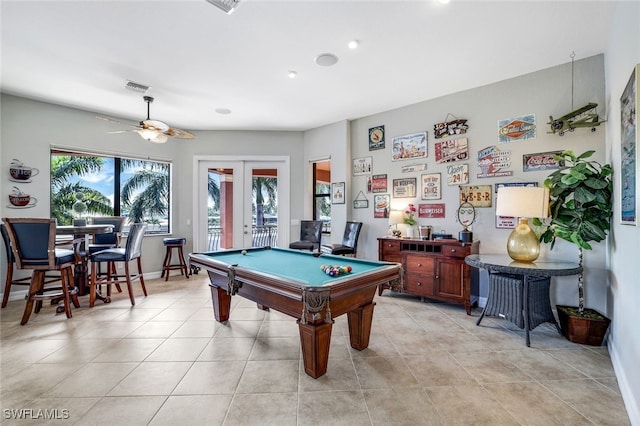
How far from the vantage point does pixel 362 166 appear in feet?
17.0

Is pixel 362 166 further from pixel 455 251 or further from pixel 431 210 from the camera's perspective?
pixel 455 251

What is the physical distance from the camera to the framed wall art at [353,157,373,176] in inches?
201

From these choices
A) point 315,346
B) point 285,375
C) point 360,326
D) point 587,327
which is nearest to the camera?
point 315,346

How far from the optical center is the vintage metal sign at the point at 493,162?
3.71 meters

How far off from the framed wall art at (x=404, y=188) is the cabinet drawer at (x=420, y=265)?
42.6 inches

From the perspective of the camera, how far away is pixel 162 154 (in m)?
5.68

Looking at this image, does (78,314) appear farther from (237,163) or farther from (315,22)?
(315,22)

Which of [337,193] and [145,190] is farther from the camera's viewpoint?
[145,190]

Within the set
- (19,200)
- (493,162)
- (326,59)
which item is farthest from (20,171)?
(493,162)

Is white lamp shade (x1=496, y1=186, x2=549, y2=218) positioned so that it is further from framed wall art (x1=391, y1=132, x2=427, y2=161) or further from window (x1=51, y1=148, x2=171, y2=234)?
window (x1=51, y1=148, x2=171, y2=234)

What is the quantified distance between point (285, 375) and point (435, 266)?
2.51m

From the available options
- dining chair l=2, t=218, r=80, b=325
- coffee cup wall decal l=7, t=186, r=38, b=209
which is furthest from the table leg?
coffee cup wall decal l=7, t=186, r=38, b=209

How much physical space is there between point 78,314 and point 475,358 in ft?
14.6

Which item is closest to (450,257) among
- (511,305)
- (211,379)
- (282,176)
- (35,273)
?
(511,305)
